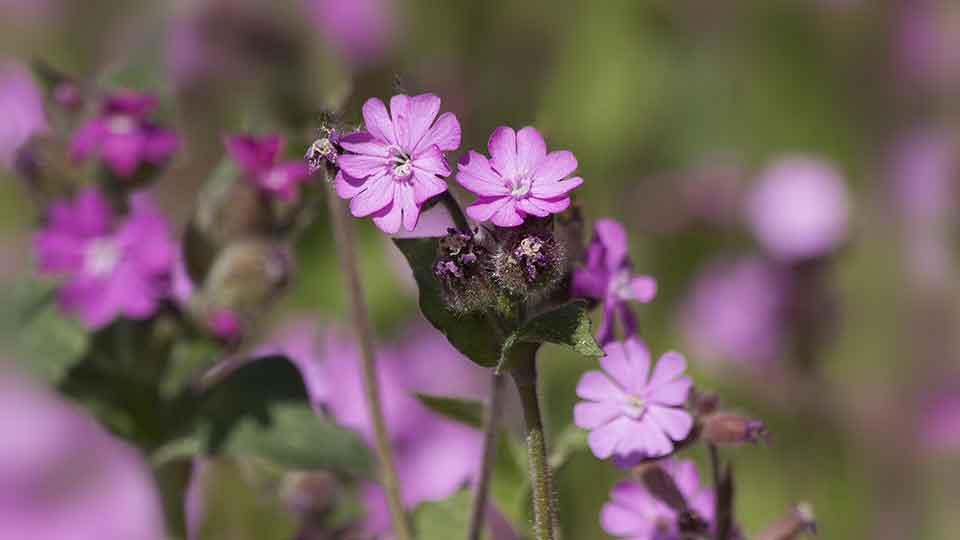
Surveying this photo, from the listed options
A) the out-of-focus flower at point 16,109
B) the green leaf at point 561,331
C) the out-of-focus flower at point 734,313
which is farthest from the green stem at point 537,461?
the out-of-focus flower at point 734,313

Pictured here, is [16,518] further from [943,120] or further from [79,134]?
[943,120]

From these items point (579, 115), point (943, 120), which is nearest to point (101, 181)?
point (579, 115)

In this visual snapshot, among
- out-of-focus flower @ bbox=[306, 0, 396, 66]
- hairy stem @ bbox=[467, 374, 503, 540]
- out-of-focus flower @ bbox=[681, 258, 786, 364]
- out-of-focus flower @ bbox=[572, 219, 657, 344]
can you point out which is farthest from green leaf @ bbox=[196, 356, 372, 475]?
out-of-focus flower @ bbox=[306, 0, 396, 66]

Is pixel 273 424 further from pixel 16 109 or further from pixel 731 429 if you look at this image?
pixel 16 109

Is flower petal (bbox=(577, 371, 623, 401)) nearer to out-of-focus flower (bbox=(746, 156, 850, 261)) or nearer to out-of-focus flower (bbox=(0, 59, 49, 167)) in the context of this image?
out-of-focus flower (bbox=(0, 59, 49, 167))

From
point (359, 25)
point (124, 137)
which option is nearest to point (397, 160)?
point (124, 137)

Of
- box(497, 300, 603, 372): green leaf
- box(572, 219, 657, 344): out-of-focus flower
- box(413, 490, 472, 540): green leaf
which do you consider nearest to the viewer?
box(497, 300, 603, 372): green leaf
